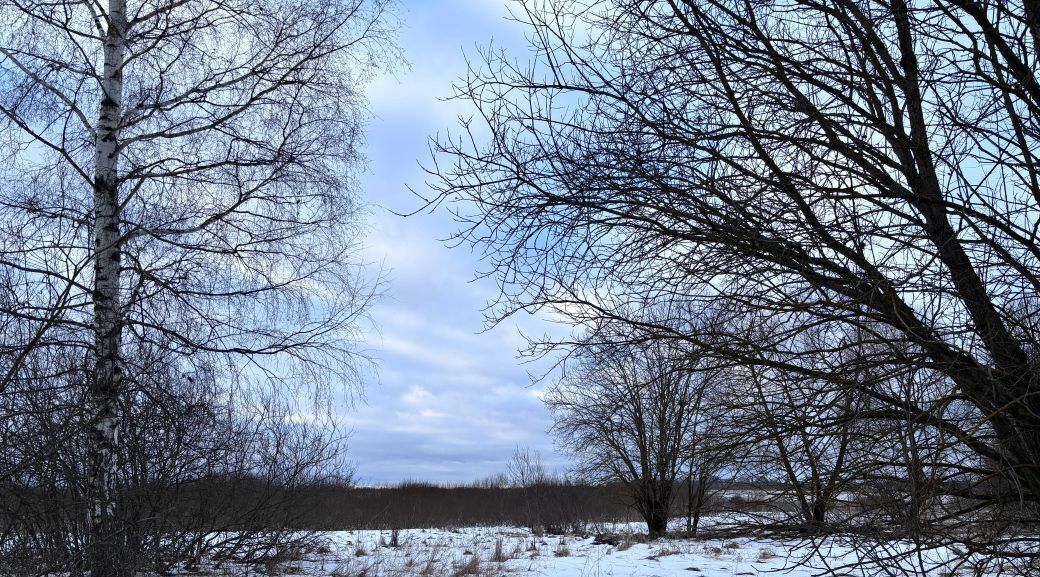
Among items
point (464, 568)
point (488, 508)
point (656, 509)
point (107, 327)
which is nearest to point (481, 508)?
point (488, 508)

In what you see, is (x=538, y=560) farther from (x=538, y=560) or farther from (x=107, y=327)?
(x=107, y=327)

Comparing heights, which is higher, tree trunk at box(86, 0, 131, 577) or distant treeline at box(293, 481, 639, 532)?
tree trunk at box(86, 0, 131, 577)

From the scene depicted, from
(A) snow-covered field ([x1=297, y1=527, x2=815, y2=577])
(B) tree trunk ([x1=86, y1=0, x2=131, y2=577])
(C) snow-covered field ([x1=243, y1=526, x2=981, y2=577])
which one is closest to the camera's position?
(B) tree trunk ([x1=86, y1=0, x2=131, y2=577])

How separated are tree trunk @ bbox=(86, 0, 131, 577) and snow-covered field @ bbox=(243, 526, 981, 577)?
3023mm

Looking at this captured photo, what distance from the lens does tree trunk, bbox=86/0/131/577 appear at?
5.65 metres

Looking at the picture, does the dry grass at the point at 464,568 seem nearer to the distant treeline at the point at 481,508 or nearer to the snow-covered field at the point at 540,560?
the snow-covered field at the point at 540,560

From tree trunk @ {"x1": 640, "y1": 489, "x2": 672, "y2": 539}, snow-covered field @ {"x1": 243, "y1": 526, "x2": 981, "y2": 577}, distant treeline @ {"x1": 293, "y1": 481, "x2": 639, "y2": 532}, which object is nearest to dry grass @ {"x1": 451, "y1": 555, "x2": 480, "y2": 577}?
snow-covered field @ {"x1": 243, "y1": 526, "x2": 981, "y2": 577}

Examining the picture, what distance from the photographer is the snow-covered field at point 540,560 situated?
30.2 feet

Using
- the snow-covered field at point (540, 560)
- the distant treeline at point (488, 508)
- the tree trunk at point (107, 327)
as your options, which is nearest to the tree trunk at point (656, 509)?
the distant treeline at point (488, 508)

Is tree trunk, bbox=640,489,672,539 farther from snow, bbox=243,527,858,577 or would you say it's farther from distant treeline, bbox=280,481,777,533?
snow, bbox=243,527,858,577

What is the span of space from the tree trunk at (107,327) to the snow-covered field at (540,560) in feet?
9.92

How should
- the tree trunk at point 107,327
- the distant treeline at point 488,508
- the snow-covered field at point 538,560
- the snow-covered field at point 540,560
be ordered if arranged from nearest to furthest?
the tree trunk at point 107,327 < the snow-covered field at point 540,560 < the snow-covered field at point 538,560 < the distant treeline at point 488,508

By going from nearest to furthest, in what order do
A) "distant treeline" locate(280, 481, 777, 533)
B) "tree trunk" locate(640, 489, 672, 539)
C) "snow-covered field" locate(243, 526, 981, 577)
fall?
"snow-covered field" locate(243, 526, 981, 577) < "distant treeline" locate(280, 481, 777, 533) < "tree trunk" locate(640, 489, 672, 539)

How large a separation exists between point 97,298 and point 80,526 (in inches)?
77.7
